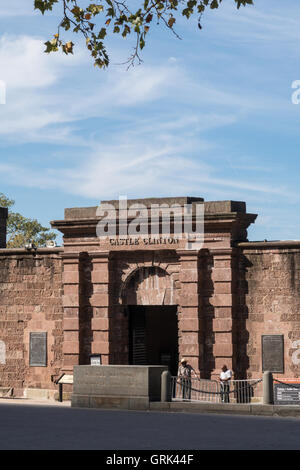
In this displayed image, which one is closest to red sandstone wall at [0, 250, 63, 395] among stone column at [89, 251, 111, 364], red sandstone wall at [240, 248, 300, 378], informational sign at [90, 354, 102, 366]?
stone column at [89, 251, 111, 364]

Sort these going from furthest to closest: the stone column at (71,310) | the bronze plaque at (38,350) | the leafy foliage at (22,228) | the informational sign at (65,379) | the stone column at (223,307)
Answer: the leafy foliage at (22,228)
the bronze plaque at (38,350)
the stone column at (71,310)
the informational sign at (65,379)
the stone column at (223,307)

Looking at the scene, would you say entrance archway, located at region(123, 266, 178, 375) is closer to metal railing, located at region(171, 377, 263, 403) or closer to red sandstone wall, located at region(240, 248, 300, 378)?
red sandstone wall, located at region(240, 248, 300, 378)

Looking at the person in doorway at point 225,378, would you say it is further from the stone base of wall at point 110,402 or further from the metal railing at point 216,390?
the stone base of wall at point 110,402

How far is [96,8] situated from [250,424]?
993 centimetres

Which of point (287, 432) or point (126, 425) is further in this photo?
point (126, 425)

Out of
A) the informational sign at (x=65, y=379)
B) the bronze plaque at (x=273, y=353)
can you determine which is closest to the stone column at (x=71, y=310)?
the informational sign at (x=65, y=379)

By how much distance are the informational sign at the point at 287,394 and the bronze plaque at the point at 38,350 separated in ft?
33.7

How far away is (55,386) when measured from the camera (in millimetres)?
31484

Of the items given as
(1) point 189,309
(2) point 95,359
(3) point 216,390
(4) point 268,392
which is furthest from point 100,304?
(4) point 268,392

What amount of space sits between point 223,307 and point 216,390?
2.64m

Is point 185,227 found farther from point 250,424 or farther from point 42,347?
point 250,424

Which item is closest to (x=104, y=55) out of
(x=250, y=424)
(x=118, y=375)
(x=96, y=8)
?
(x=96, y=8)

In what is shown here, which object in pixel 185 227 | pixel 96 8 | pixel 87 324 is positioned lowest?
pixel 87 324

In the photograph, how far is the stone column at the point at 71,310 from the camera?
101 ft
